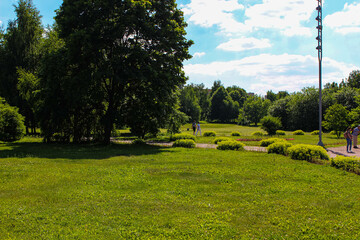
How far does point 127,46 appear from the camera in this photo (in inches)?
797

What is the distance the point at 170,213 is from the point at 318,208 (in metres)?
3.77

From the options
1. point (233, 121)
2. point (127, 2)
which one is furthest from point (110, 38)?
point (233, 121)

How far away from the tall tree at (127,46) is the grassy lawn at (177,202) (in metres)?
8.90

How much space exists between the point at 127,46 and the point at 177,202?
1553cm

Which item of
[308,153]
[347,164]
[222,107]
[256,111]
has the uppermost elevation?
[222,107]

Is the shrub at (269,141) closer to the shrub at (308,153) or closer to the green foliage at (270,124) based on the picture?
the shrub at (308,153)

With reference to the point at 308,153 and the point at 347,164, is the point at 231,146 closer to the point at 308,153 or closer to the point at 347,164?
the point at 308,153

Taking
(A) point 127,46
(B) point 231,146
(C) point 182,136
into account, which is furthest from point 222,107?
(B) point 231,146

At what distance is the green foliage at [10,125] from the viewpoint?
76.2 feet

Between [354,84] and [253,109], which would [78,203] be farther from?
[354,84]

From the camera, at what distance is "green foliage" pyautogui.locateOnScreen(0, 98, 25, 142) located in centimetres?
2322

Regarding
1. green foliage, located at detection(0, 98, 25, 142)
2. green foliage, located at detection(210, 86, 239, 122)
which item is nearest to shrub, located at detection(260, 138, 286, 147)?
green foliage, located at detection(0, 98, 25, 142)

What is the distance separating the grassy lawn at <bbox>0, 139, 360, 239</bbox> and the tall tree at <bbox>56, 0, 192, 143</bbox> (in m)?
8.90

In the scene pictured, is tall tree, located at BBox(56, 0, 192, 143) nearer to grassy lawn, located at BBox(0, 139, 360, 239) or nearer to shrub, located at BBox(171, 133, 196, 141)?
shrub, located at BBox(171, 133, 196, 141)
